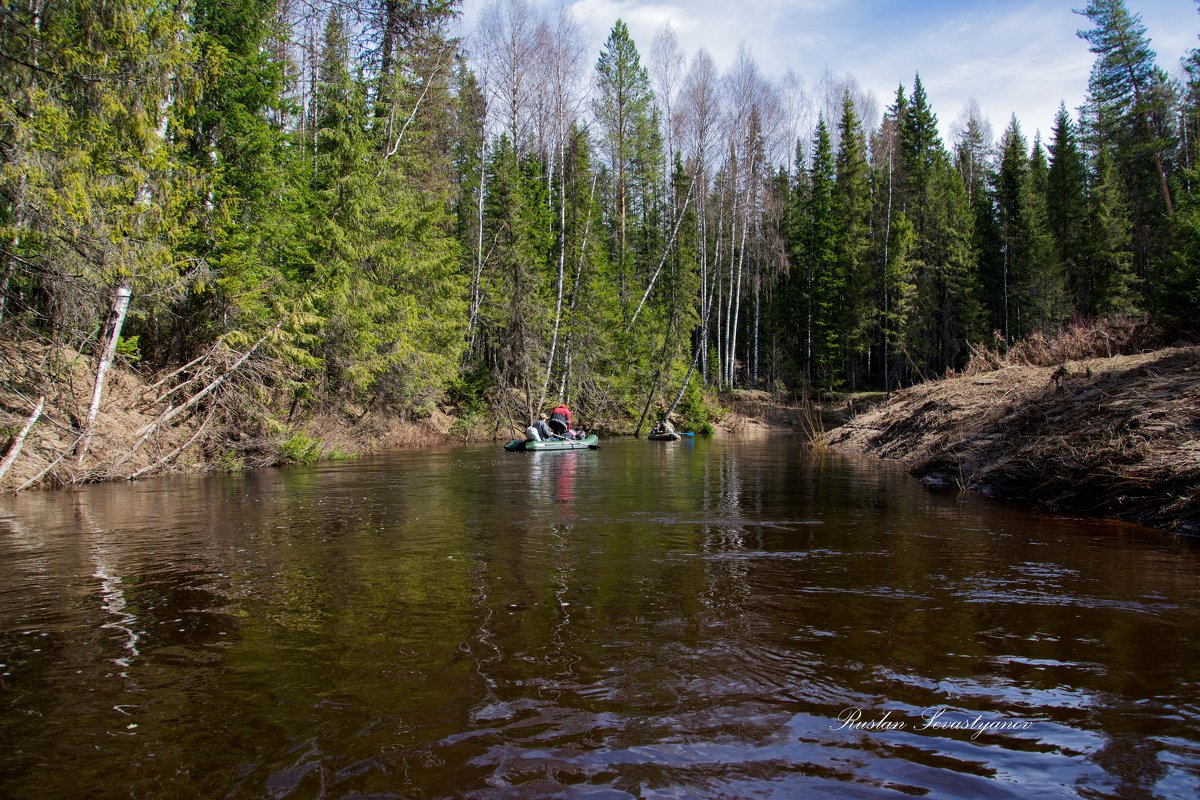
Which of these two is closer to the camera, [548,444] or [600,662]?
[600,662]

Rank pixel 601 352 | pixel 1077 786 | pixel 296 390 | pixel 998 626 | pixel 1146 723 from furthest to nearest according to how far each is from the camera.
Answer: pixel 601 352 → pixel 296 390 → pixel 998 626 → pixel 1146 723 → pixel 1077 786

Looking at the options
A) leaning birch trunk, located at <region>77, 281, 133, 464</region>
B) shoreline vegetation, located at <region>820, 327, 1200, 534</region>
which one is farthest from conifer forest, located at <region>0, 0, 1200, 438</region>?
shoreline vegetation, located at <region>820, 327, 1200, 534</region>

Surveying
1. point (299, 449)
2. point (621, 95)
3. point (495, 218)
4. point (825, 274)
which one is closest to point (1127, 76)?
point (825, 274)

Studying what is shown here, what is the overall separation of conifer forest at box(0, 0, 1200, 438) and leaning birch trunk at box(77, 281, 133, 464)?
7 cm

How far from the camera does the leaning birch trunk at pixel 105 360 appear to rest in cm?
1153

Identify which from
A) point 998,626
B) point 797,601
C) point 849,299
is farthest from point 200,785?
point 849,299

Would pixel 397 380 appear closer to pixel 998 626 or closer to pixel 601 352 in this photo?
pixel 601 352

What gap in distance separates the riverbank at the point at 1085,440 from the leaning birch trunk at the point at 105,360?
14.5m

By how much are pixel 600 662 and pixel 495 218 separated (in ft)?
89.9

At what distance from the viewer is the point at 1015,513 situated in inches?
334

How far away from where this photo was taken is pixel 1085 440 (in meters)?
8.80

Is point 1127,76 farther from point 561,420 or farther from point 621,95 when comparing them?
point 561,420

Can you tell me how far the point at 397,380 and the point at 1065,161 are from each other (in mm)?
42802

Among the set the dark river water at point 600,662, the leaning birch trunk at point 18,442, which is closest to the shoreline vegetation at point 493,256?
the leaning birch trunk at point 18,442
